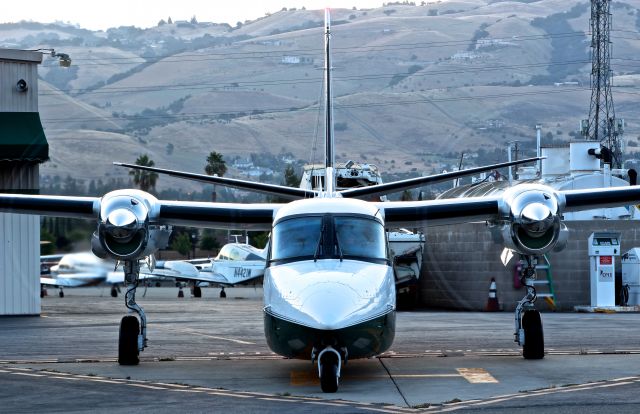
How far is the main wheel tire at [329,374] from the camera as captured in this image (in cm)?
1412

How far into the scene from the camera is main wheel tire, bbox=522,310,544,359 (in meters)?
17.7

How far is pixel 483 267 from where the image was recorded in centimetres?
3800

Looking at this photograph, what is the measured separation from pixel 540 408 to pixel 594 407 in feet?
1.83

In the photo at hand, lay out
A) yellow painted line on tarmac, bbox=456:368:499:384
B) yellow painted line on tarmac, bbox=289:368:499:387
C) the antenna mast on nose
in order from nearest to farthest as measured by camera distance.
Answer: yellow painted line on tarmac, bbox=456:368:499:384
yellow painted line on tarmac, bbox=289:368:499:387
the antenna mast on nose

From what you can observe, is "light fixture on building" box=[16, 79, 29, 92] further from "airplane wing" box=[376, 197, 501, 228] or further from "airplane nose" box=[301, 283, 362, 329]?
"airplane nose" box=[301, 283, 362, 329]

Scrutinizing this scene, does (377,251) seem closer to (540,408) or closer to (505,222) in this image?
(505,222)

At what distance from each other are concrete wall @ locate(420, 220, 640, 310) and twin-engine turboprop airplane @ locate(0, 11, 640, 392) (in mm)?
17958

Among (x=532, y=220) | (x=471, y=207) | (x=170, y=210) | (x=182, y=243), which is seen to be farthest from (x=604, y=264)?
(x=182, y=243)

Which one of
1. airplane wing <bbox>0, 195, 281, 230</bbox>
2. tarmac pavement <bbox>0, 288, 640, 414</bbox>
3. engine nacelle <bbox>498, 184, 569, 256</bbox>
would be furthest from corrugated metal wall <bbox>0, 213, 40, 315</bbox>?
engine nacelle <bbox>498, 184, 569, 256</bbox>

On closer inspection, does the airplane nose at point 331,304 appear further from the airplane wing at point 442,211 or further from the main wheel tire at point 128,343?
the main wheel tire at point 128,343

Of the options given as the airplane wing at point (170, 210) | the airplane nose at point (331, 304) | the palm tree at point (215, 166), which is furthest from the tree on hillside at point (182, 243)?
the airplane nose at point (331, 304)

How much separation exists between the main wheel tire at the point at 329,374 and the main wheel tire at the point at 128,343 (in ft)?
13.9

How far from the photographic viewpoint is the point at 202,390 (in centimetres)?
1448

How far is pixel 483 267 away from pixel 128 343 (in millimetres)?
22006
